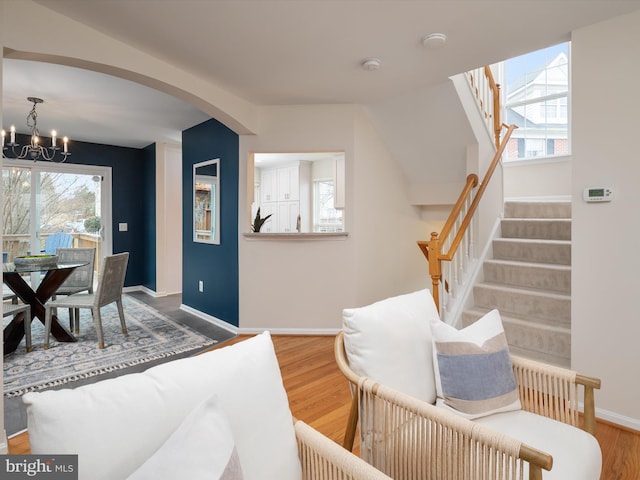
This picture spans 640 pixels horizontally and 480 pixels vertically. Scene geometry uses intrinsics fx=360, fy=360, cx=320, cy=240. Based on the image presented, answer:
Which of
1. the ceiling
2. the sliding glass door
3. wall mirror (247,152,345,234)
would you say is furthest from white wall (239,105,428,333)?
the sliding glass door

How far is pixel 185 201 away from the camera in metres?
4.77

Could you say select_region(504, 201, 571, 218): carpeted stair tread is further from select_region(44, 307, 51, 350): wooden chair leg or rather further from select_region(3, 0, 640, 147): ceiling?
select_region(44, 307, 51, 350): wooden chair leg

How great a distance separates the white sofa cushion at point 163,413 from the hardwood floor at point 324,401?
118 centimetres

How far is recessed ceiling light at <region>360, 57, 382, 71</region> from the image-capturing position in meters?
2.64

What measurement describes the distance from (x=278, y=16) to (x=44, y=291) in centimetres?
335

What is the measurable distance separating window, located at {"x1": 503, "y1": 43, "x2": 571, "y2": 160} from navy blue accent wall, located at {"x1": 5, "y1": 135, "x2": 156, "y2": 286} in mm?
5351

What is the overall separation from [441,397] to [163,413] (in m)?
1.04

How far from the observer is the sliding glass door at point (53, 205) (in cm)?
502

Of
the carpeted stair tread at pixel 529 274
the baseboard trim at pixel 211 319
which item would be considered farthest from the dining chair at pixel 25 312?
the carpeted stair tread at pixel 529 274

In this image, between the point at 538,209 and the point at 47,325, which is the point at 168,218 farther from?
the point at 538,209

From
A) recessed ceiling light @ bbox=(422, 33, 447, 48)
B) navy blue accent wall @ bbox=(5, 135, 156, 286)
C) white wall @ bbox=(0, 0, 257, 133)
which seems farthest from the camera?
navy blue accent wall @ bbox=(5, 135, 156, 286)

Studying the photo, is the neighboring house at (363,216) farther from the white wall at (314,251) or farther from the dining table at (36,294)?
the dining table at (36,294)

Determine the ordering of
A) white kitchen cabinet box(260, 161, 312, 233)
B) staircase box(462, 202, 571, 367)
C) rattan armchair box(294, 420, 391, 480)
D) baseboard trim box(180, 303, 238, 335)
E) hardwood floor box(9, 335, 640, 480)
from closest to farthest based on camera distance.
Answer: rattan armchair box(294, 420, 391, 480) → hardwood floor box(9, 335, 640, 480) → staircase box(462, 202, 571, 367) → baseboard trim box(180, 303, 238, 335) → white kitchen cabinet box(260, 161, 312, 233)

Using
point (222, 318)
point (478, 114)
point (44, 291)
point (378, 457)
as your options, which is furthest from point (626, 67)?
point (44, 291)
